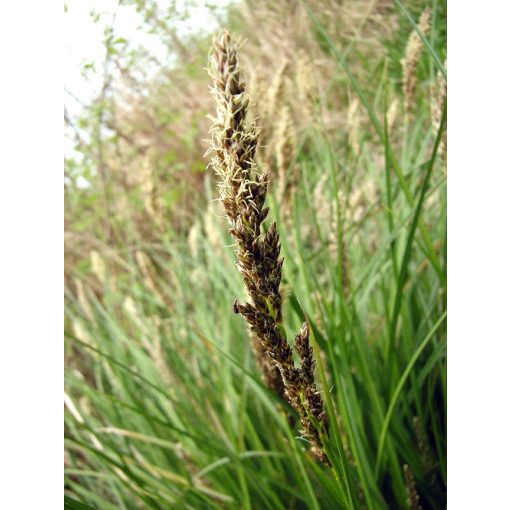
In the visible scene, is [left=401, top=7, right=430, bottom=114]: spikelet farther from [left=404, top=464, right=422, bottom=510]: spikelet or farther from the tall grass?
[left=404, top=464, right=422, bottom=510]: spikelet

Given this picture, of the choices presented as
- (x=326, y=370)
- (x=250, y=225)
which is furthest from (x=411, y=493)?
(x=250, y=225)

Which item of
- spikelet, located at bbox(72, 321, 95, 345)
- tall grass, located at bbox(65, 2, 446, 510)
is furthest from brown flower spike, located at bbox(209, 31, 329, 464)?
spikelet, located at bbox(72, 321, 95, 345)

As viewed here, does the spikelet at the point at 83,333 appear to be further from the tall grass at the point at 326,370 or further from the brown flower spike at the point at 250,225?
the brown flower spike at the point at 250,225

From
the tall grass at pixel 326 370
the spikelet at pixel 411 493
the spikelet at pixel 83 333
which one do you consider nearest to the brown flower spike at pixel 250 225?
the tall grass at pixel 326 370
